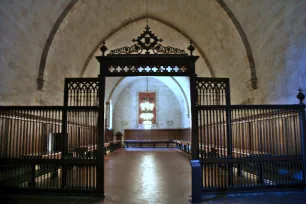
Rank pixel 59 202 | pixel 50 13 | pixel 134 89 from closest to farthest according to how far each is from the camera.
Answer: pixel 59 202 < pixel 50 13 < pixel 134 89

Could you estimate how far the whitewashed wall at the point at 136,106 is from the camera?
20.5 m

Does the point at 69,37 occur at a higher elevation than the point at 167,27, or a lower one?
lower

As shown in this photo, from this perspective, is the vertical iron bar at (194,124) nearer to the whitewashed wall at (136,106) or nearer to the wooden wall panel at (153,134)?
the wooden wall panel at (153,134)

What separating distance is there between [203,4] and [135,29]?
3997 mm

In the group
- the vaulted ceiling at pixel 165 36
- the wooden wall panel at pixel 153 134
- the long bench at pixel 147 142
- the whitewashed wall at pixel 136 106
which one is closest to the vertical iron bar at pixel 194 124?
the vaulted ceiling at pixel 165 36

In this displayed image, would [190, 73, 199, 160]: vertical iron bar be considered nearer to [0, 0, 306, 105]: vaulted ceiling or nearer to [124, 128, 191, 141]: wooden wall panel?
[0, 0, 306, 105]: vaulted ceiling

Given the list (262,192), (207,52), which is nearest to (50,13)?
(207,52)

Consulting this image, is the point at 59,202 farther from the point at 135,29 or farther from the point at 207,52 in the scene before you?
the point at 135,29

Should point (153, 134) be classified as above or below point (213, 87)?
below

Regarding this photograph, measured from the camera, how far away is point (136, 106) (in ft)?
67.8

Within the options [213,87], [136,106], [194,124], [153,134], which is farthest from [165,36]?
[153,134]

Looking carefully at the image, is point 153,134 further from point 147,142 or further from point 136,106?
point 136,106

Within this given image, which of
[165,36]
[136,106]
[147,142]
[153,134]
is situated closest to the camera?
[165,36]

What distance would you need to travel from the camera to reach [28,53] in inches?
263
